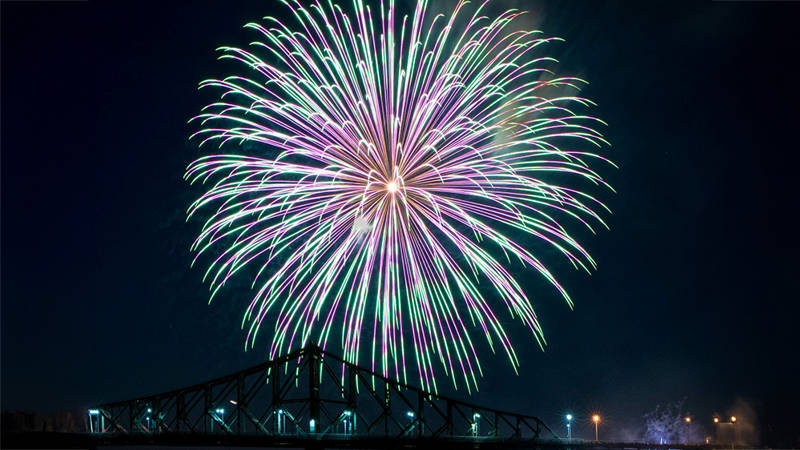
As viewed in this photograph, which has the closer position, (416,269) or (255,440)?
(416,269)

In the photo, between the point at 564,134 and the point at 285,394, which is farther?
the point at 285,394
